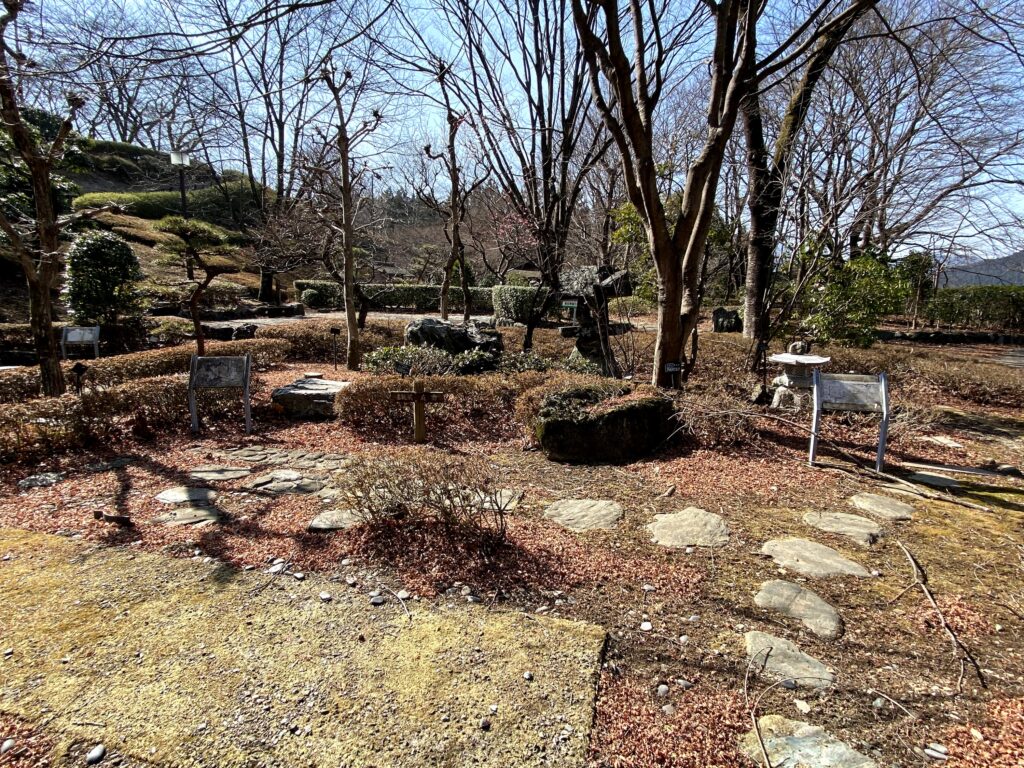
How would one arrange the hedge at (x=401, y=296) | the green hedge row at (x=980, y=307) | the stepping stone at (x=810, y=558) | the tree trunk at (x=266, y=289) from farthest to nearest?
the hedge at (x=401, y=296) < the tree trunk at (x=266, y=289) < the green hedge row at (x=980, y=307) < the stepping stone at (x=810, y=558)

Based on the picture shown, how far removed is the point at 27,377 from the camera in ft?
20.5

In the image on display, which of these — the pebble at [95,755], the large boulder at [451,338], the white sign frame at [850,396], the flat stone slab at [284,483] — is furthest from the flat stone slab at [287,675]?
the large boulder at [451,338]

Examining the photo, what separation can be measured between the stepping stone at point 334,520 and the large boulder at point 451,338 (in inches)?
198

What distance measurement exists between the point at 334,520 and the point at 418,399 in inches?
78.3

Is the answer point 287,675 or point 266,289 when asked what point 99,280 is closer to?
point 266,289

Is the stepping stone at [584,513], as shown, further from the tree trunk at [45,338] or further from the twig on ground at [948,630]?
the tree trunk at [45,338]

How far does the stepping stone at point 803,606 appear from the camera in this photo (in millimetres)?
2240

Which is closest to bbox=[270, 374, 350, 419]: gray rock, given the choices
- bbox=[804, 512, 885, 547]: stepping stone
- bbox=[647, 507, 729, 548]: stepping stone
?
bbox=[647, 507, 729, 548]: stepping stone

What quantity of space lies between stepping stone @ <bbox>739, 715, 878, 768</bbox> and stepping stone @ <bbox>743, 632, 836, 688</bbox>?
239 millimetres

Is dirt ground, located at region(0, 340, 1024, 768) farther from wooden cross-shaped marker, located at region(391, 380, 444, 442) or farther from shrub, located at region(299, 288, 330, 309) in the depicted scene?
shrub, located at region(299, 288, 330, 309)

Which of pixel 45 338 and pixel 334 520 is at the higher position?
pixel 45 338

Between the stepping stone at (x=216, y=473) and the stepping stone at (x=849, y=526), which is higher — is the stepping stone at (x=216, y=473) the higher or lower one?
the lower one

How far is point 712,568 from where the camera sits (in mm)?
2736

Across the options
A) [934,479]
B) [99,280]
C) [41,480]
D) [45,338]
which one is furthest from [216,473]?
[99,280]
